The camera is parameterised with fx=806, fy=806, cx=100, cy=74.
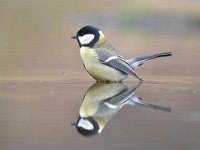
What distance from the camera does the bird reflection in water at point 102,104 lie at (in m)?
6.70

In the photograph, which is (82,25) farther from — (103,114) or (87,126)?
(87,126)

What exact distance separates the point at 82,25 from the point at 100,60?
977 centimetres

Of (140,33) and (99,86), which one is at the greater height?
(99,86)

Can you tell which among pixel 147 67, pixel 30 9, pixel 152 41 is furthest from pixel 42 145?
pixel 30 9

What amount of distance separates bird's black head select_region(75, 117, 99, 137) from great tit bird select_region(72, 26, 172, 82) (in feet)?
8.12

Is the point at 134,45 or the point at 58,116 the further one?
the point at 134,45

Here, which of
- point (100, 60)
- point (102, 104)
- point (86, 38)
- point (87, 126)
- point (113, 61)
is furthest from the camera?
point (86, 38)

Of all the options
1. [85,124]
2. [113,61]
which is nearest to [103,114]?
[85,124]

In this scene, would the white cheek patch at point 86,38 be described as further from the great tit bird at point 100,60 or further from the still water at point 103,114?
the still water at point 103,114

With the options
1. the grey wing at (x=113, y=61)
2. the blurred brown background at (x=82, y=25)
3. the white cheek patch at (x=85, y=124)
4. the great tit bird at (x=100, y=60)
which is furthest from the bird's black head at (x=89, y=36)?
the white cheek patch at (x=85, y=124)

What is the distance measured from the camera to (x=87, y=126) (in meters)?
6.66

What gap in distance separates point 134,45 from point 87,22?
5.33 meters

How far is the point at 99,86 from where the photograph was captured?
9180 mm

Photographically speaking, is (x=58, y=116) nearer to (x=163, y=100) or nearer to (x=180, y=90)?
(x=163, y=100)
